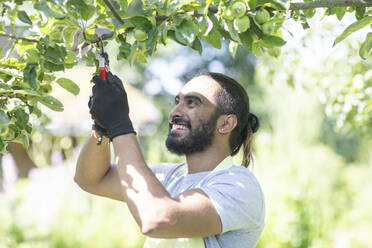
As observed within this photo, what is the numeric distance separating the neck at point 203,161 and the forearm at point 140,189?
0.46 metres

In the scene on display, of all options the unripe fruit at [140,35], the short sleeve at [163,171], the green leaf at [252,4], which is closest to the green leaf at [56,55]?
the unripe fruit at [140,35]

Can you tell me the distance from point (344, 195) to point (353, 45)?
3880mm

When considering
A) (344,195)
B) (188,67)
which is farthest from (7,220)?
(188,67)

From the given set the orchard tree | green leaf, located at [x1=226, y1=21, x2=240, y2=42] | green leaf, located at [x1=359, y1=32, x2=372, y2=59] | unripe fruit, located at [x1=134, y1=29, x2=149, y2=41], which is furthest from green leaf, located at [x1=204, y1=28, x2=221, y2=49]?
green leaf, located at [x1=359, y1=32, x2=372, y2=59]

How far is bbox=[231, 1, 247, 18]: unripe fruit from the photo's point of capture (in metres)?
1.33

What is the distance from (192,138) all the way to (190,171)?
0.16m

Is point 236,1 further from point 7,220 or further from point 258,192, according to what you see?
point 7,220

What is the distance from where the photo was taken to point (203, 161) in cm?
203

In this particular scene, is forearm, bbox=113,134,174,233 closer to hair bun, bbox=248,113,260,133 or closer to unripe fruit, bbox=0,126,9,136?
unripe fruit, bbox=0,126,9,136

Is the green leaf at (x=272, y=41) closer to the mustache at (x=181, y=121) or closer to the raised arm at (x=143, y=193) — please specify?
the raised arm at (x=143, y=193)

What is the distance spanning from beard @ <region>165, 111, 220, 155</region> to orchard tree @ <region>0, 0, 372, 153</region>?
19.6 inches

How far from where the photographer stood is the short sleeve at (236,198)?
1.65m

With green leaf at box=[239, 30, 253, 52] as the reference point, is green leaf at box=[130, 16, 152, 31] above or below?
above

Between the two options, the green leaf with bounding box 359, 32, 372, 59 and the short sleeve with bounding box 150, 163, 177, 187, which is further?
the short sleeve with bounding box 150, 163, 177, 187
